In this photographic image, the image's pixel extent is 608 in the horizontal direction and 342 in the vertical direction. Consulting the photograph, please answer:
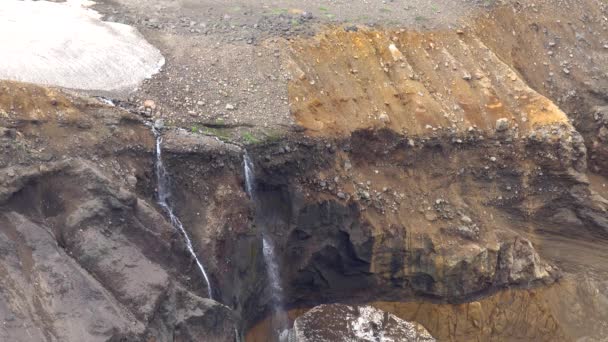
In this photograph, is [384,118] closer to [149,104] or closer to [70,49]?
[149,104]

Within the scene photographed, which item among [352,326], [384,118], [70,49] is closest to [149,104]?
[70,49]

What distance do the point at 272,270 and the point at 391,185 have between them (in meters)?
3.96

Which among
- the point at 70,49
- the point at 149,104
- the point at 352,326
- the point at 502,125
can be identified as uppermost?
the point at 70,49

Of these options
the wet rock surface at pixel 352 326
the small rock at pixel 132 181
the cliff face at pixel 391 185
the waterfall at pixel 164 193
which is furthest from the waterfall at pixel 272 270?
the small rock at pixel 132 181

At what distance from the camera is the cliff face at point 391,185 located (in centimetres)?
1381

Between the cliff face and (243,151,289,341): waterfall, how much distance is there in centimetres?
18

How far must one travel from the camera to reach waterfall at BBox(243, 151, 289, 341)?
15508 millimetres

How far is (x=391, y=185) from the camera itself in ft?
57.9

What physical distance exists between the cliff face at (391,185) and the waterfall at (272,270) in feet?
0.60

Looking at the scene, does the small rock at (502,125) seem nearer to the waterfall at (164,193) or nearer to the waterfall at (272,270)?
the waterfall at (272,270)

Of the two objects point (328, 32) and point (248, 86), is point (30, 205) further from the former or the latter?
point (328, 32)

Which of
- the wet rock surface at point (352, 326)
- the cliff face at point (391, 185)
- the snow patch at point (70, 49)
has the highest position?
the snow patch at point (70, 49)

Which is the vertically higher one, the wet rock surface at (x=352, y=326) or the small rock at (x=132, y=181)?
the small rock at (x=132, y=181)

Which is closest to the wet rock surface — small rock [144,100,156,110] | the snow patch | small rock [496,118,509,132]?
small rock [496,118,509,132]
